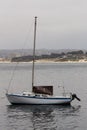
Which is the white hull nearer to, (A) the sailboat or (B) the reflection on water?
(A) the sailboat

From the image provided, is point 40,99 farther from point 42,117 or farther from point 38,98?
point 42,117

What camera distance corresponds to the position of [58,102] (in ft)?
189

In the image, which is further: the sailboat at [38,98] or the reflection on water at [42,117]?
the sailboat at [38,98]

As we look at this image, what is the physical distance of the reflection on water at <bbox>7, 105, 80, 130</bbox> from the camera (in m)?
42.7

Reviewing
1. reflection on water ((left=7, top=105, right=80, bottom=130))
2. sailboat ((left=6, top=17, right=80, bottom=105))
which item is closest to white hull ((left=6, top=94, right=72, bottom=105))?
sailboat ((left=6, top=17, right=80, bottom=105))

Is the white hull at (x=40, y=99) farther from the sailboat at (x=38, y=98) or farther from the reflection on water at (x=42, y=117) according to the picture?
the reflection on water at (x=42, y=117)

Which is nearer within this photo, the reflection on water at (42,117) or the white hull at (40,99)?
the reflection on water at (42,117)

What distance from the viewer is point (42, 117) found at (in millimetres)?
48781

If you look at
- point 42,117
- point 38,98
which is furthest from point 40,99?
point 42,117

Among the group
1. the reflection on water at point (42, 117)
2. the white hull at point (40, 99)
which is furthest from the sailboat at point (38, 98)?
the reflection on water at point (42, 117)

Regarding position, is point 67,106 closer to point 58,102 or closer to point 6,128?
point 58,102

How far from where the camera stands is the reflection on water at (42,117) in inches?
1682

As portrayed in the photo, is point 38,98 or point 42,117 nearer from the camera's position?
point 42,117

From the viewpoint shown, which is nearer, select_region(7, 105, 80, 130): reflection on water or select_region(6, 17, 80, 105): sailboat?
select_region(7, 105, 80, 130): reflection on water
